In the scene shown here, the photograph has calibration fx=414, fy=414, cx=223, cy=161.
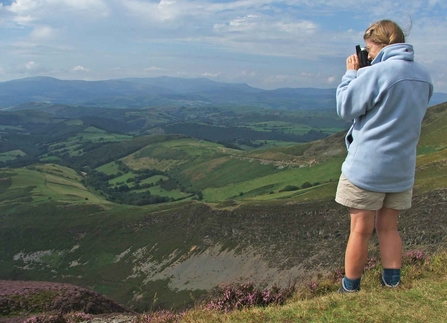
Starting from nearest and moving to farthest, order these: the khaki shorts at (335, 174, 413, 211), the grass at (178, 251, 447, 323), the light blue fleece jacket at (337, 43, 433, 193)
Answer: the grass at (178, 251, 447, 323)
the light blue fleece jacket at (337, 43, 433, 193)
the khaki shorts at (335, 174, 413, 211)

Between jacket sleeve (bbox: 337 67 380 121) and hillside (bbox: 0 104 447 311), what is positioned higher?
jacket sleeve (bbox: 337 67 380 121)

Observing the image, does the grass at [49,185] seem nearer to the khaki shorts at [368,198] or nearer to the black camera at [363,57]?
the khaki shorts at [368,198]

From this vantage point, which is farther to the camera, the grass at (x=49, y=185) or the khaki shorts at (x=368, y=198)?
the grass at (x=49, y=185)

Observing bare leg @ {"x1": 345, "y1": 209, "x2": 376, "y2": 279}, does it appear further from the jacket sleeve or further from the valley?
the valley

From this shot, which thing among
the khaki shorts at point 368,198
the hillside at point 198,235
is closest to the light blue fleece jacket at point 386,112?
the khaki shorts at point 368,198

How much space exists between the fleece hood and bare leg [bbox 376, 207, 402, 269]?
8.45 ft

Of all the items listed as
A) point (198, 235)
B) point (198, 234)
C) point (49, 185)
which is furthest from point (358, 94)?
point (49, 185)

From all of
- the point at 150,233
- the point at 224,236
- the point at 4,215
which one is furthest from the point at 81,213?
the point at 224,236

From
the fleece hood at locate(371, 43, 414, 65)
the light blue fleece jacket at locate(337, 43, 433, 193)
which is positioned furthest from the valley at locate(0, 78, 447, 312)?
the fleece hood at locate(371, 43, 414, 65)

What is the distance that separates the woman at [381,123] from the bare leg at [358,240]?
17 millimetres

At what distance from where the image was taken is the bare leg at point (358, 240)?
6977mm

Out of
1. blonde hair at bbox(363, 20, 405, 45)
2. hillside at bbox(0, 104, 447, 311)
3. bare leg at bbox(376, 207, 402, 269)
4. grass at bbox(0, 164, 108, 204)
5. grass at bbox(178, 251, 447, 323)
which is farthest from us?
grass at bbox(0, 164, 108, 204)

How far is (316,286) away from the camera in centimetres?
922

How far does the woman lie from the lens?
21.0 feet
